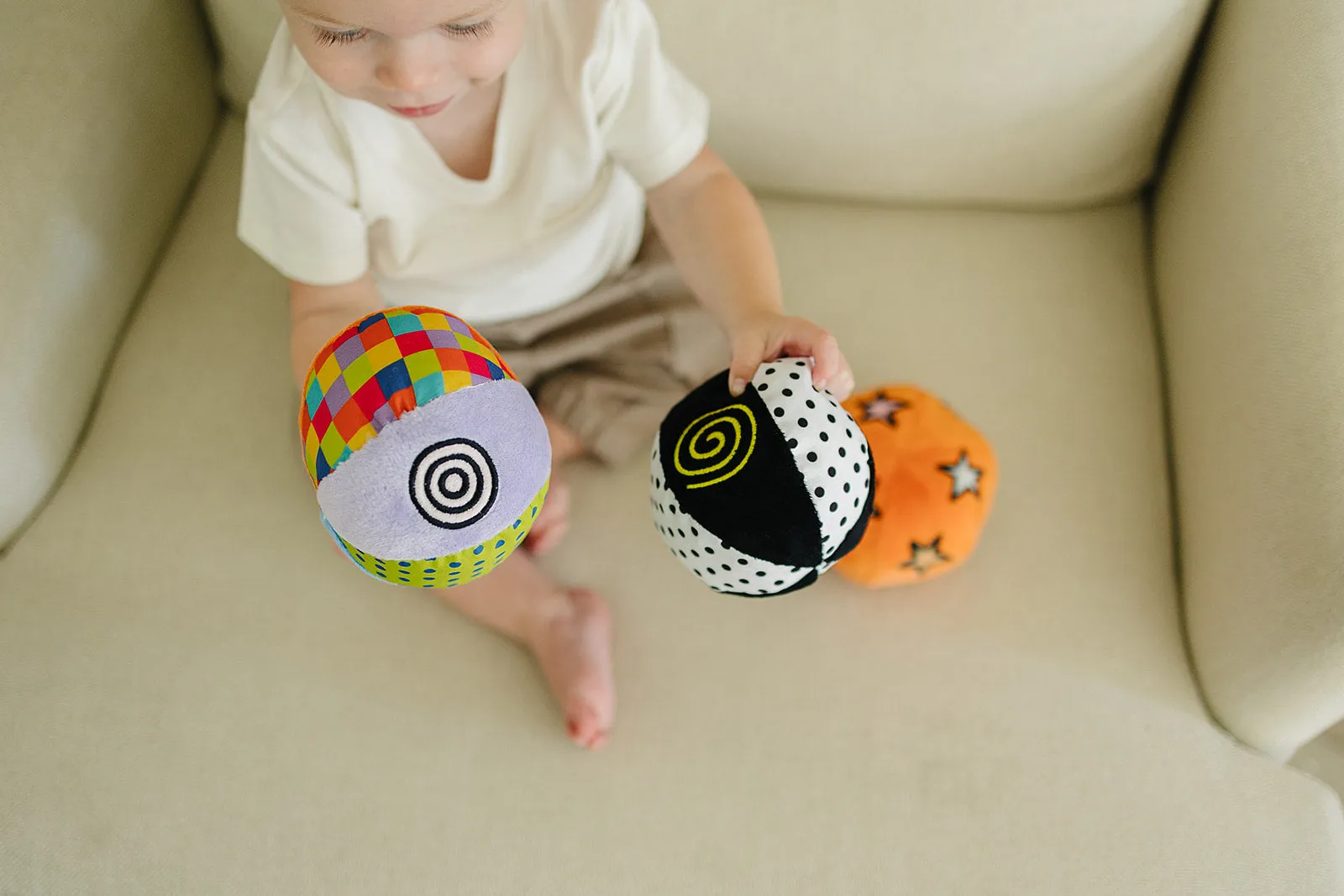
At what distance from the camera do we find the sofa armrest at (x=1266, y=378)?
616 millimetres

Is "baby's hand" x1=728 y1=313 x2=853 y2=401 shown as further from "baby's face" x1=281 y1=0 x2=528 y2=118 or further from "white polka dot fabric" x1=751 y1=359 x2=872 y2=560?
"baby's face" x1=281 y1=0 x2=528 y2=118

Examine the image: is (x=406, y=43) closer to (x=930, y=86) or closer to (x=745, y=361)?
(x=745, y=361)

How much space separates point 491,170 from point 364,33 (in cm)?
19

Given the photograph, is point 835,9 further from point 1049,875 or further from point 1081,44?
point 1049,875

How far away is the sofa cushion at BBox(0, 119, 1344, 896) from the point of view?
2.14ft

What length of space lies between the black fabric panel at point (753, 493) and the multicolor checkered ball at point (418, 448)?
0.09 m

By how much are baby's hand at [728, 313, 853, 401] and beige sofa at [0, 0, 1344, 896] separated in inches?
8.1

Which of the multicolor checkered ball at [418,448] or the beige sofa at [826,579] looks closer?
the multicolor checkered ball at [418,448]

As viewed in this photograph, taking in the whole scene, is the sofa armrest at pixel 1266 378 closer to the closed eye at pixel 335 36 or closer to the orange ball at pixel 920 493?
the orange ball at pixel 920 493

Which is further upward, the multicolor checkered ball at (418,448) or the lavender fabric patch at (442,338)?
the lavender fabric patch at (442,338)

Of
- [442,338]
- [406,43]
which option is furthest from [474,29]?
[442,338]

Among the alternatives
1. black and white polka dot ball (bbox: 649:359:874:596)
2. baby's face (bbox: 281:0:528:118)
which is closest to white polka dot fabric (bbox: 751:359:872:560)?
black and white polka dot ball (bbox: 649:359:874:596)

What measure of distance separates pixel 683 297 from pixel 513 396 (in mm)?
336

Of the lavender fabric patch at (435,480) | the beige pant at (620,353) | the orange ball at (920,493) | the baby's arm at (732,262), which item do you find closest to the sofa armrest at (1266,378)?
the orange ball at (920,493)
